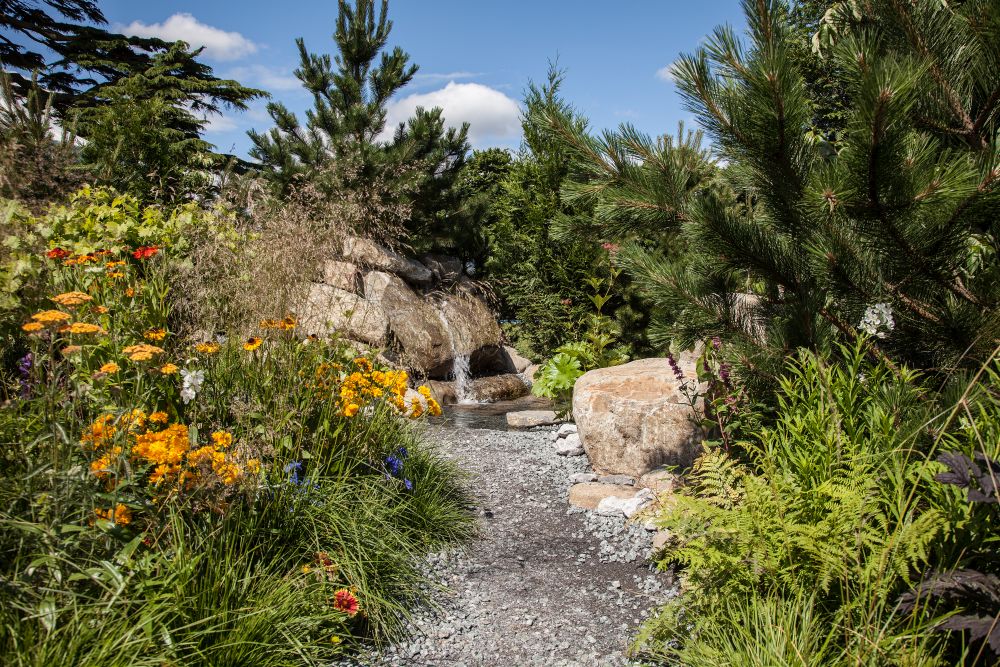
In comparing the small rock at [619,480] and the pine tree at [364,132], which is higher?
the pine tree at [364,132]

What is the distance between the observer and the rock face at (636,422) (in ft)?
15.0

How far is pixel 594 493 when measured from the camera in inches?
171

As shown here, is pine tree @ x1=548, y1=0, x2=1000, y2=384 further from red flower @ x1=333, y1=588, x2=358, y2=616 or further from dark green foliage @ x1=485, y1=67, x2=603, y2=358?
dark green foliage @ x1=485, y1=67, x2=603, y2=358

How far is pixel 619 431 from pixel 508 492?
0.94 m

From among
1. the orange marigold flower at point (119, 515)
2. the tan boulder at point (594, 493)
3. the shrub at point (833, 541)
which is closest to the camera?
the shrub at point (833, 541)

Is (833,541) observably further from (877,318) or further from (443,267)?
(443,267)

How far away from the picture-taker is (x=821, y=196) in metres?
2.57

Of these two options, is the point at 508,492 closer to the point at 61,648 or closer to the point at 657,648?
the point at 657,648

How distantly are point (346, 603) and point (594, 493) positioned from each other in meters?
2.27

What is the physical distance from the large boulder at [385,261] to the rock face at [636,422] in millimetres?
5221

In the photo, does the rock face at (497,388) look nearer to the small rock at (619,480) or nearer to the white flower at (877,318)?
the small rock at (619,480)

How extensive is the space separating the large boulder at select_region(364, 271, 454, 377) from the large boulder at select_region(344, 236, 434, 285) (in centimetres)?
19

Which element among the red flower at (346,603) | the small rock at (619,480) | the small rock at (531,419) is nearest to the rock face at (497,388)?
the small rock at (531,419)

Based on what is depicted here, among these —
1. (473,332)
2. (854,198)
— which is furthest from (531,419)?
(854,198)
